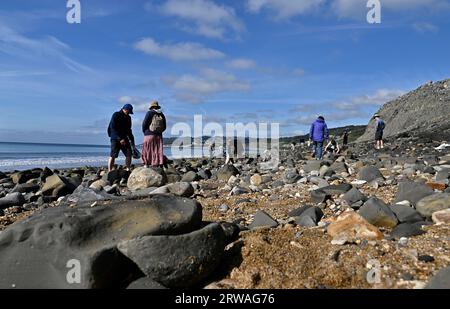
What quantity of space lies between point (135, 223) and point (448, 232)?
9.74 feet

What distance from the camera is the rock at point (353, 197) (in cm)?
535

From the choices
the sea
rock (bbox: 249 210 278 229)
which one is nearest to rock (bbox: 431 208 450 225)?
rock (bbox: 249 210 278 229)

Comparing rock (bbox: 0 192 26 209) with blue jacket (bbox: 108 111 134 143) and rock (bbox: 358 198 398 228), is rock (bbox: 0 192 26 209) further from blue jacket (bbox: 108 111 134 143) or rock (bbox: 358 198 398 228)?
rock (bbox: 358 198 398 228)

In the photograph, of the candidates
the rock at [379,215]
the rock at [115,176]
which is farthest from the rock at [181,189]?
the rock at [115,176]

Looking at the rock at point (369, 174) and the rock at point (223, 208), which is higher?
the rock at point (369, 174)

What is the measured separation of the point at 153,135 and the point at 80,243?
6579mm

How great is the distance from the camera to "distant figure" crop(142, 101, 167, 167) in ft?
30.8

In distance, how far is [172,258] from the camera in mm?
3086

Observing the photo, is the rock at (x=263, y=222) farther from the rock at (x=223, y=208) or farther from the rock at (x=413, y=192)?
the rock at (x=413, y=192)

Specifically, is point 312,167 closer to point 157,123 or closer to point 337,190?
point 157,123

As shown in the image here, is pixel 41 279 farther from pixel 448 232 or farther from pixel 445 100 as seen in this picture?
pixel 445 100

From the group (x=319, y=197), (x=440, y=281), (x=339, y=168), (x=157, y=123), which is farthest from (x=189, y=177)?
(x=440, y=281)

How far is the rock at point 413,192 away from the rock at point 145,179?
5.12 metres

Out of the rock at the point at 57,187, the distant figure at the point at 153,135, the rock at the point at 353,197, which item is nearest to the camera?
the rock at the point at 353,197
